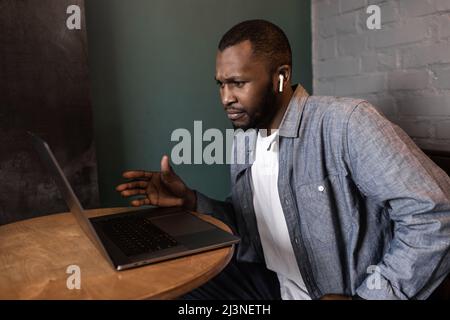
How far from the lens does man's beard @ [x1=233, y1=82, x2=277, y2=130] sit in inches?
51.9

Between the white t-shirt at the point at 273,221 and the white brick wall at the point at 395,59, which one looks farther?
the white brick wall at the point at 395,59

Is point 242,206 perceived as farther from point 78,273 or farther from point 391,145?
point 78,273

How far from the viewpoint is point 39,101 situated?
1424 mm

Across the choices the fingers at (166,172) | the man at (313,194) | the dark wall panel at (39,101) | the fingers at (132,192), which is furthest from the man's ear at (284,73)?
the dark wall panel at (39,101)

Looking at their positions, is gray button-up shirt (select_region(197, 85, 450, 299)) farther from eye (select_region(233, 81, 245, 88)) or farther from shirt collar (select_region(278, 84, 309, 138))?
eye (select_region(233, 81, 245, 88))

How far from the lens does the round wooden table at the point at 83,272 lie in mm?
764

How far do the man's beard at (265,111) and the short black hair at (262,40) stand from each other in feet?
0.27

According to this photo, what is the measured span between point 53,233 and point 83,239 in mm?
121

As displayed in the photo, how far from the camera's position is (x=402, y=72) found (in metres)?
1.63

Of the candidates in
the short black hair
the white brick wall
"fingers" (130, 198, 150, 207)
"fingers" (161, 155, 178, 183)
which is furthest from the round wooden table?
the white brick wall

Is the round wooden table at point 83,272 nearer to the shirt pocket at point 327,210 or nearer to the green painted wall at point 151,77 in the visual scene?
the shirt pocket at point 327,210

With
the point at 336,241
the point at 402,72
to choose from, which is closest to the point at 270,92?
the point at 336,241

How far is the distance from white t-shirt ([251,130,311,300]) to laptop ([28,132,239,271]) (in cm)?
29
